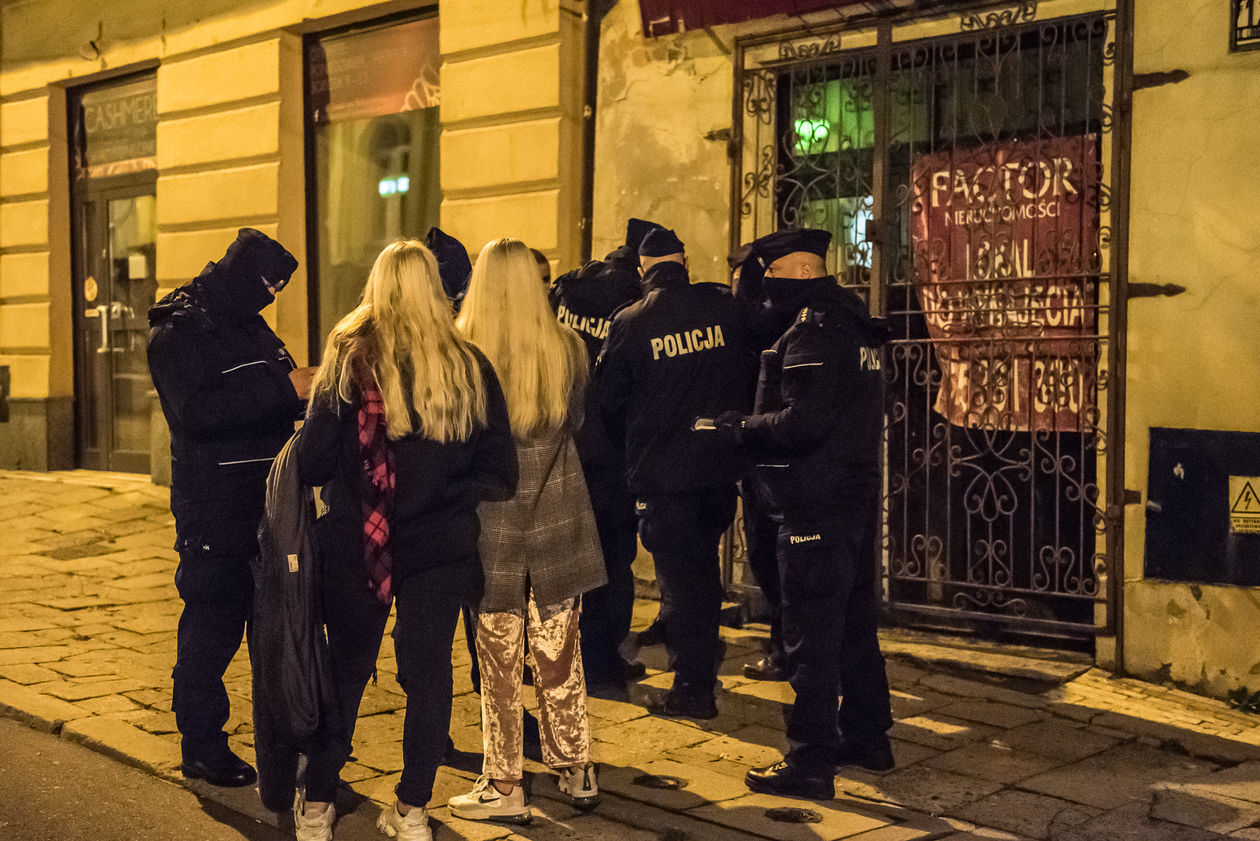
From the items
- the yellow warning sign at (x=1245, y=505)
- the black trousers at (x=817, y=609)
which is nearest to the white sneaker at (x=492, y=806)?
the black trousers at (x=817, y=609)

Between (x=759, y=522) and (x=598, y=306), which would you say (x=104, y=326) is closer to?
(x=598, y=306)

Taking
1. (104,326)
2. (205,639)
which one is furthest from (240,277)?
(104,326)

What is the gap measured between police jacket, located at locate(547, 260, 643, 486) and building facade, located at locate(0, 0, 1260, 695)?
5.88 feet

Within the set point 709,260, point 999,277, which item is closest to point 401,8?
point 709,260

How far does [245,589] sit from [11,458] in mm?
8852

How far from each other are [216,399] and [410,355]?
3.24 feet

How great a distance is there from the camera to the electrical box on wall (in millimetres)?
6184

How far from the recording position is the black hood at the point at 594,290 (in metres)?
6.39

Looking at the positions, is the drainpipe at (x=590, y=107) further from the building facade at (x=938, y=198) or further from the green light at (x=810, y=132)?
the green light at (x=810, y=132)

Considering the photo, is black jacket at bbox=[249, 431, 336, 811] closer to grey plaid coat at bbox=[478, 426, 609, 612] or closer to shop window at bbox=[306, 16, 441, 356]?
grey plaid coat at bbox=[478, 426, 609, 612]

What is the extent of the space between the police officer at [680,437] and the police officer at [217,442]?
148cm

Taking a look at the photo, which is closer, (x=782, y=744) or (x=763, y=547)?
(x=782, y=744)

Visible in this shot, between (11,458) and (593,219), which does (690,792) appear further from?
(11,458)

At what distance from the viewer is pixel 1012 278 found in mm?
7055
